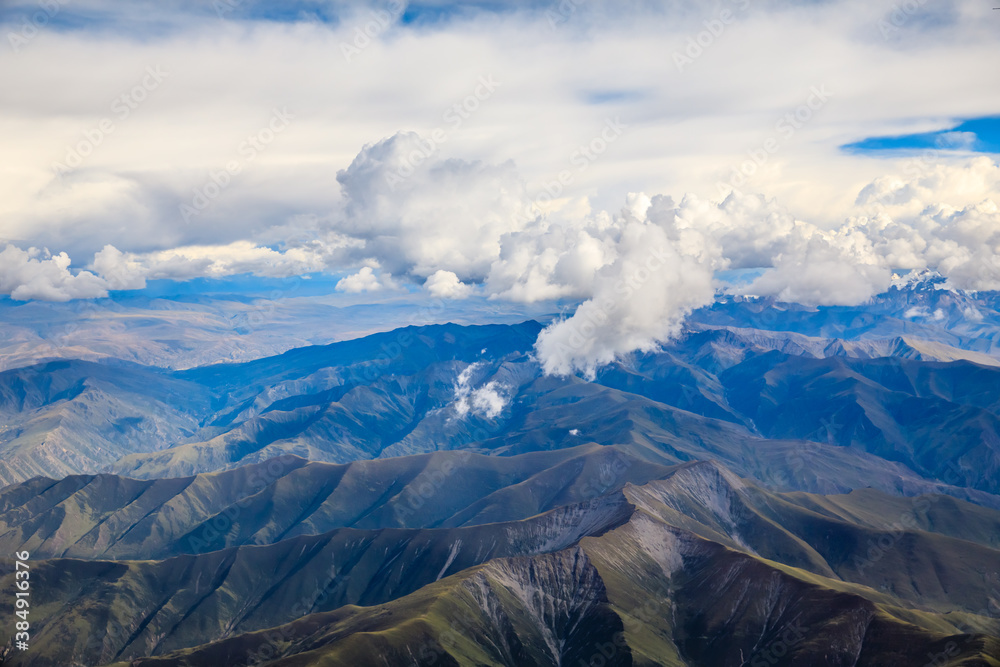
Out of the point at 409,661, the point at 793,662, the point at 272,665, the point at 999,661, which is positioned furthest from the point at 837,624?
the point at 272,665

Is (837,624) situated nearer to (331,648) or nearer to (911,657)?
(911,657)

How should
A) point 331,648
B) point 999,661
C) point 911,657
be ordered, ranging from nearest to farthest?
point 999,661 → point 911,657 → point 331,648

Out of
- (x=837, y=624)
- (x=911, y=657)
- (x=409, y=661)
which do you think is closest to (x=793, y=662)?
(x=837, y=624)

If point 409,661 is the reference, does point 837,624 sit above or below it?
below

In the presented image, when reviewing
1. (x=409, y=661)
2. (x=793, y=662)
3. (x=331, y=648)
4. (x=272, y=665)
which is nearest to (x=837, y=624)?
(x=793, y=662)

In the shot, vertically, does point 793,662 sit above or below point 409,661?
below

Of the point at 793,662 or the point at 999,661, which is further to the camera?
the point at 793,662

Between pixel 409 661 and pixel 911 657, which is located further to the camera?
pixel 409 661

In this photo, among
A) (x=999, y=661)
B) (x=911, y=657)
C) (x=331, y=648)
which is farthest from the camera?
(x=331, y=648)

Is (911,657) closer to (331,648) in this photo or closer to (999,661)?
(999,661)
